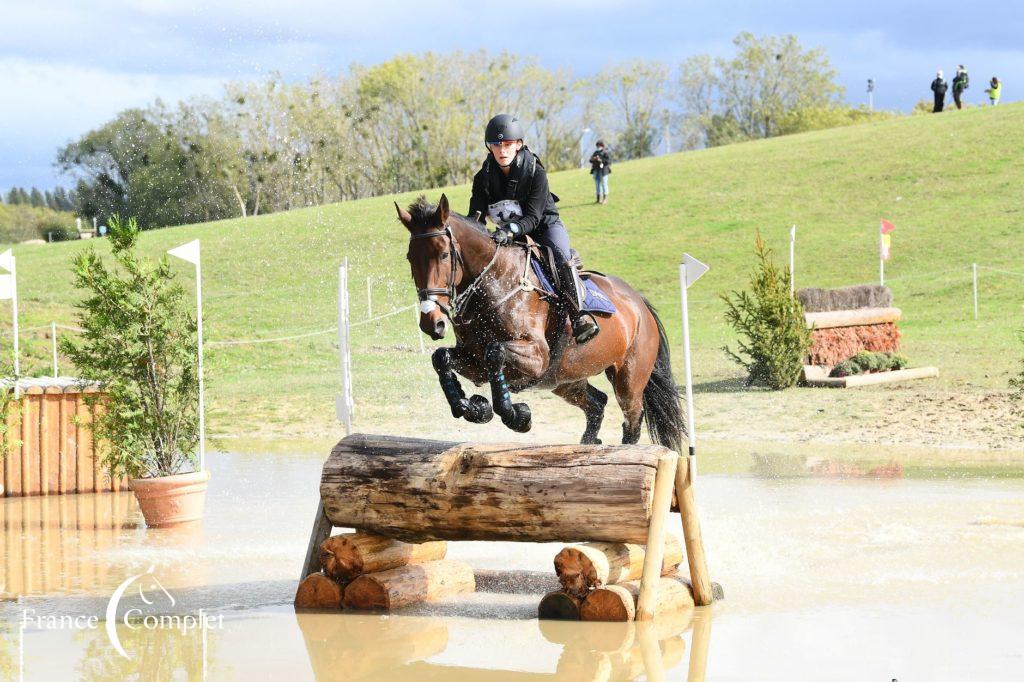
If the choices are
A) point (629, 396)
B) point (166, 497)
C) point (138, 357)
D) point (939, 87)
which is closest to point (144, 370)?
point (138, 357)

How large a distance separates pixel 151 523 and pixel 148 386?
121 cm

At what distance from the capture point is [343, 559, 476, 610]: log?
6.95 m

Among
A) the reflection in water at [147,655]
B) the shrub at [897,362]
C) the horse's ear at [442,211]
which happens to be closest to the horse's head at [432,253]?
the horse's ear at [442,211]

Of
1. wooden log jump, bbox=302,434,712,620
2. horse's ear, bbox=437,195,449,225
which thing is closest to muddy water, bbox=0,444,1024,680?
wooden log jump, bbox=302,434,712,620

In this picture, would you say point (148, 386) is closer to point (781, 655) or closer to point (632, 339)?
point (632, 339)

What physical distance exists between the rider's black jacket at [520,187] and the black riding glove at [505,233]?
0.20 ft

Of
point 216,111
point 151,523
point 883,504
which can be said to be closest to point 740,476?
point 883,504

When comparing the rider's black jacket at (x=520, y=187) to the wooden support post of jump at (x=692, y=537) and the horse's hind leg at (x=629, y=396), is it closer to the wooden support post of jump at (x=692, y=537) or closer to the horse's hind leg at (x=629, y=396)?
the horse's hind leg at (x=629, y=396)

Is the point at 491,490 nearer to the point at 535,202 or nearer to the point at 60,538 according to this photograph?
the point at 535,202

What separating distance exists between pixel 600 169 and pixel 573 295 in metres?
33.2

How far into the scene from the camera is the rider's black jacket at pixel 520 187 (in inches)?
293

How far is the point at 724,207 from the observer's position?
40.8 metres

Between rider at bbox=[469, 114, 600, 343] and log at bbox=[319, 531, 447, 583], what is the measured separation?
72.4 inches

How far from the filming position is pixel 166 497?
10.0m
